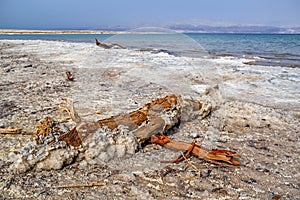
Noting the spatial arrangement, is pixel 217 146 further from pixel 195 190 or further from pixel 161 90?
pixel 161 90

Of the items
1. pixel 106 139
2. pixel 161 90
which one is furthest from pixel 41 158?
pixel 161 90

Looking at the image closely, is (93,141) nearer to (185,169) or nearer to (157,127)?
(157,127)

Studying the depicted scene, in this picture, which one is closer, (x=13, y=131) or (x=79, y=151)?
(x=79, y=151)

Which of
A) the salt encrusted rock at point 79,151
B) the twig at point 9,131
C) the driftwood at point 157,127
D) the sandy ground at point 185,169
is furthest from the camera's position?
the twig at point 9,131

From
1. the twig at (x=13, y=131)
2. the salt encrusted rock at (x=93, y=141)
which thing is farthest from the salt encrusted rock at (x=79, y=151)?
the twig at (x=13, y=131)

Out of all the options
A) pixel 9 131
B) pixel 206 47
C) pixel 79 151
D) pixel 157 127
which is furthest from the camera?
pixel 206 47

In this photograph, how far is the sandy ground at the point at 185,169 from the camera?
2.84 meters

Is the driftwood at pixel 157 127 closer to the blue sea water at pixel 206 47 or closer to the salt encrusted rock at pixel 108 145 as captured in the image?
the salt encrusted rock at pixel 108 145

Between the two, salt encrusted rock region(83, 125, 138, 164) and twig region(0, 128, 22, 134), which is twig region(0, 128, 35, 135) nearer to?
twig region(0, 128, 22, 134)

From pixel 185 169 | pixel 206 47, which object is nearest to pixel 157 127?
pixel 185 169

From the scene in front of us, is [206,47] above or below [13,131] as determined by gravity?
below

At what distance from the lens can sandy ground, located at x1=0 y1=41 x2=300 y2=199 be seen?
2.84 metres

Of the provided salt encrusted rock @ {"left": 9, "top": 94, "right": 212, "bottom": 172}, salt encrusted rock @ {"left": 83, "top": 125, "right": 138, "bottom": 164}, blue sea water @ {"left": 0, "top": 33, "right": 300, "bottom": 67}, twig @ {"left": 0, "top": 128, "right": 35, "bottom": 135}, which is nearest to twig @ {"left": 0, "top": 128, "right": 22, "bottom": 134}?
twig @ {"left": 0, "top": 128, "right": 35, "bottom": 135}

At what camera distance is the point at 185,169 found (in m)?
3.29
